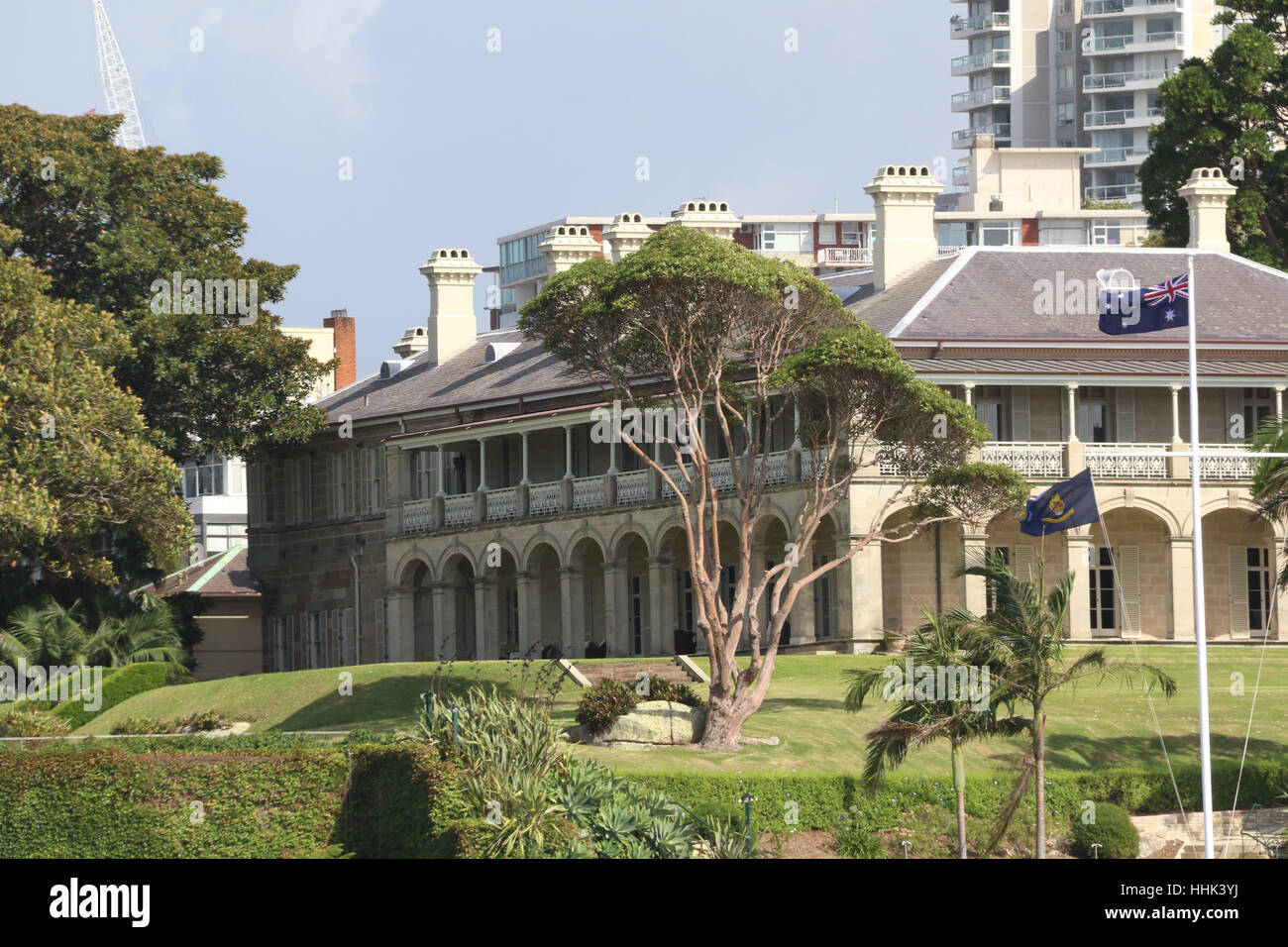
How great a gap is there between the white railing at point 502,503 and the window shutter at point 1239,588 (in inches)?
712

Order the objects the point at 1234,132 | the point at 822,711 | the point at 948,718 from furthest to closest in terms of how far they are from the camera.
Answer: the point at 1234,132 → the point at 822,711 → the point at 948,718

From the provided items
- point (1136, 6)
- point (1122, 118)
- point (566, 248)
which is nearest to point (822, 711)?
point (566, 248)

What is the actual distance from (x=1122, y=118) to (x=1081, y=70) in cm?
435

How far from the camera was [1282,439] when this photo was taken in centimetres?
4247

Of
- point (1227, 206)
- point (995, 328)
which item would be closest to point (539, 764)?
point (995, 328)

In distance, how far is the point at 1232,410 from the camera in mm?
56594

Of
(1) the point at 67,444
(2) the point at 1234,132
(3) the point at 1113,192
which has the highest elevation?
(3) the point at 1113,192

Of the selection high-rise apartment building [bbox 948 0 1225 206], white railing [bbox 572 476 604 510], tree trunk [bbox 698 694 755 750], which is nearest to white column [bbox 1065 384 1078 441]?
white railing [bbox 572 476 604 510]

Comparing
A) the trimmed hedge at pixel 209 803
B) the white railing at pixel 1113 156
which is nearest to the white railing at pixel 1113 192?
the white railing at pixel 1113 156

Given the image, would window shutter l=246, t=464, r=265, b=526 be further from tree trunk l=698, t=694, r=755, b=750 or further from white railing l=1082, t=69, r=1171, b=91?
white railing l=1082, t=69, r=1171, b=91

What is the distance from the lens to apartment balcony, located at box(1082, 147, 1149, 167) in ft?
488

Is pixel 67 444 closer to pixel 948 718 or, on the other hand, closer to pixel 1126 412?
pixel 948 718

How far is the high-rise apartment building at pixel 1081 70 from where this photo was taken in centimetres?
14575
